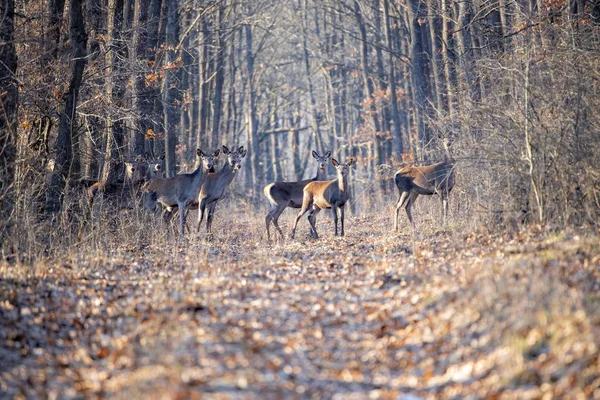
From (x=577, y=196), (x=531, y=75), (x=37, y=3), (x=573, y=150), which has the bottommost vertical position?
(x=577, y=196)

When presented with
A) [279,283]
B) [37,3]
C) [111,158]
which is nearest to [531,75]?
[279,283]

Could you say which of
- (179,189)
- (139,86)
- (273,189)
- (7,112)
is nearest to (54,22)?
(139,86)

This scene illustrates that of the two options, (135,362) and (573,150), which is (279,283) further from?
(573,150)

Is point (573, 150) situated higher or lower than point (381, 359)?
higher

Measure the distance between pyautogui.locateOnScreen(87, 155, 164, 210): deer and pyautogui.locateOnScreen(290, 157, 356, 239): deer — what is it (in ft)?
13.3

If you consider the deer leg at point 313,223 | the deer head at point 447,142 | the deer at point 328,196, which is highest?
the deer head at point 447,142

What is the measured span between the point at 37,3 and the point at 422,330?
1323 centimetres

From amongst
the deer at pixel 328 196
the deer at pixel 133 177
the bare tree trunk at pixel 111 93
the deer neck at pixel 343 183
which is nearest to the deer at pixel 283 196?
the deer at pixel 328 196

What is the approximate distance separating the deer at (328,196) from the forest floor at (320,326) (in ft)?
21.2

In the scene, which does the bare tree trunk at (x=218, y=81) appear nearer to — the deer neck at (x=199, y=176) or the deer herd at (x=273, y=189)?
the deer herd at (x=273, y=189)

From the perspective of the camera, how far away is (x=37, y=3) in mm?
16984

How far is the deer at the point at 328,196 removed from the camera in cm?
1778

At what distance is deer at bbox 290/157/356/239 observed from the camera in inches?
700

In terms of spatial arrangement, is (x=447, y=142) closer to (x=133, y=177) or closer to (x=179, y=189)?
(x=179, y=189)
